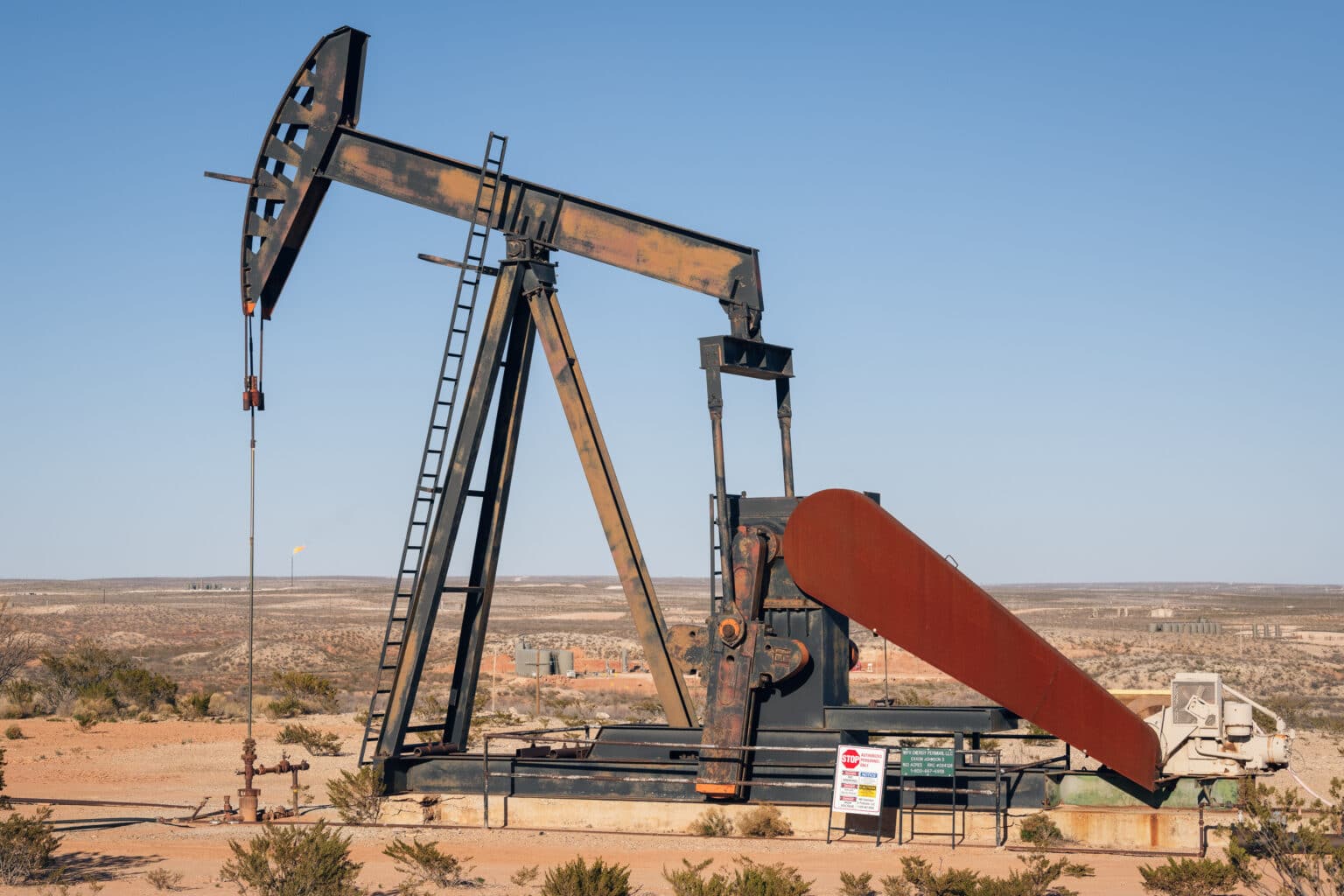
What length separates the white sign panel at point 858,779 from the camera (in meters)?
11.3

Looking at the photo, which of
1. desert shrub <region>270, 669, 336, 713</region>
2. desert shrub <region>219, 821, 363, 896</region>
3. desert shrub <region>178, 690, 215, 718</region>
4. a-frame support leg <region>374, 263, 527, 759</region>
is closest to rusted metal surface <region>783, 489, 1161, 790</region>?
a-frame support leg <region>374, 263, 527, 759</region>

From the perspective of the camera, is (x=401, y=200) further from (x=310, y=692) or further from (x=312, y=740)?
(x=310, y=692)

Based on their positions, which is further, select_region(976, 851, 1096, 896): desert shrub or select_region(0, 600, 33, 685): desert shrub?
select_region(0, 600, 33, 685): desert shrub

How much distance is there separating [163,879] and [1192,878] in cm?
724

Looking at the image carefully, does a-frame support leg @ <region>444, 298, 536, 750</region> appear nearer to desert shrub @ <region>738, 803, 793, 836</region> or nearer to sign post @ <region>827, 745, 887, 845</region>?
desert shrub @ <region>738, 803, 793, 836</region>

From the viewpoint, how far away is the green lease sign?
38.3 feet

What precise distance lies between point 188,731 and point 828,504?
15.8m

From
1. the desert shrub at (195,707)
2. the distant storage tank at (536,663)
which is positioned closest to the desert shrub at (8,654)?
the desert shrub at (195,707)

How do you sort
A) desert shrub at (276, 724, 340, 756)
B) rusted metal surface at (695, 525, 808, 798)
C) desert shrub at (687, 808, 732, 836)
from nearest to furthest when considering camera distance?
desert shrub at (687, 808, 732, 836)
rusted metal surface at (695, 525, 808, 798)
desert shrub at (276, 724, 340, 756)

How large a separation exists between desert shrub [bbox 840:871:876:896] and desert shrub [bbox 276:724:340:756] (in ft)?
40.9

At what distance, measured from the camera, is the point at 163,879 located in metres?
10.3

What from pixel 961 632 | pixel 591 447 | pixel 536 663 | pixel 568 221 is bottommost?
pixel 536 663

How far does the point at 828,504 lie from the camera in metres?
11.3

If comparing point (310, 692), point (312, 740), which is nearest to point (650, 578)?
point (312, 740)
